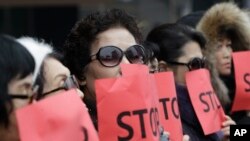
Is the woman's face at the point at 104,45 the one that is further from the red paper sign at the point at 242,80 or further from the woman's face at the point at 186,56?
the red paper sign at the point at 242,80

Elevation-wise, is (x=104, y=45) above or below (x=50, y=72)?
above

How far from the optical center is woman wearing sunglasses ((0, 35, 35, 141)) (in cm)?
277

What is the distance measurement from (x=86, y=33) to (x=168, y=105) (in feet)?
2.37

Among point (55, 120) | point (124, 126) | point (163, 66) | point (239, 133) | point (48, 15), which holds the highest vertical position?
point (48, 15)

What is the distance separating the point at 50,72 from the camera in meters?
3.48

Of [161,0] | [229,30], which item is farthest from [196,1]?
[161,0]

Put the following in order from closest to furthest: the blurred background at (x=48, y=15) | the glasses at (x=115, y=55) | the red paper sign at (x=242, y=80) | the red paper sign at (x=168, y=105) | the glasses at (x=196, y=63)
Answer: the glasses at (x=115, y=55)
the red paper sign at (x=168, y=105)
the glasses at (x=196, y=63)
the red paper sign at (x=242, y=80)
the blurred background at (x=48, y=15)

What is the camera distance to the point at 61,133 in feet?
9.34

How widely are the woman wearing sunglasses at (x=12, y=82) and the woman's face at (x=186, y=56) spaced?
2.01 metres

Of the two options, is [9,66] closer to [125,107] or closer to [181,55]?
[125,107]

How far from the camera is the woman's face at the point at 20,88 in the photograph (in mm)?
2818

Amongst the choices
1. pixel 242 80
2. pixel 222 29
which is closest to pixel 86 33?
pixel 242 80

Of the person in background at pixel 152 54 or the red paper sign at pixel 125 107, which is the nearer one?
the red paper sign at pixel 125 107

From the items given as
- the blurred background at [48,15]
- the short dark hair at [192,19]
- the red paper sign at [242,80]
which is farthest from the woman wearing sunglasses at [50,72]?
the blurred background at [48,15]
